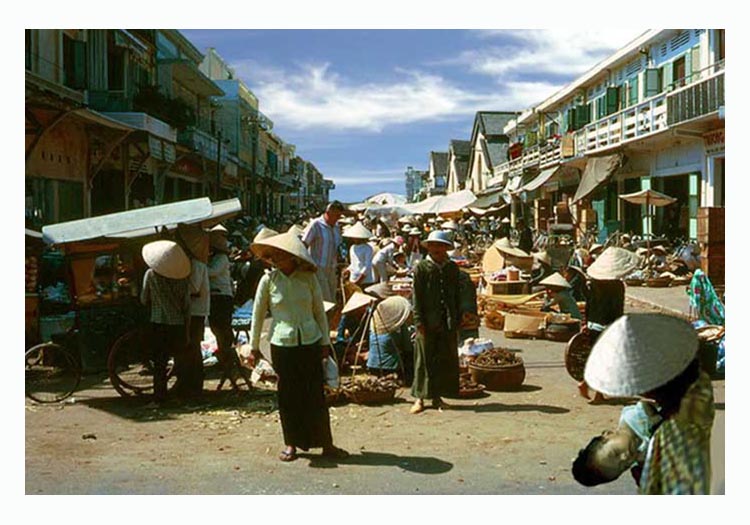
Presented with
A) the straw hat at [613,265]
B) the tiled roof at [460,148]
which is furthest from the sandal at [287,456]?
the tiled roof at [460,148]

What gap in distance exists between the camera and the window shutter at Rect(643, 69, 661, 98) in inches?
810

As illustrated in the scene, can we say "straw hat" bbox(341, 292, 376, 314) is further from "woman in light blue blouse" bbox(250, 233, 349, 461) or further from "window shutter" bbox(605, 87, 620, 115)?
"window shutter" bbox(605, 87, 620, 115)

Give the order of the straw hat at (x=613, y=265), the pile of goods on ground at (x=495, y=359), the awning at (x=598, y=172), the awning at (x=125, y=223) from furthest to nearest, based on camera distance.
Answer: the awning at (x=598, y=172) → the pile of goods on ground at (x=495, y=359) → the awning at (x=125, y=223) → the straw hat at (x=613, y=265)

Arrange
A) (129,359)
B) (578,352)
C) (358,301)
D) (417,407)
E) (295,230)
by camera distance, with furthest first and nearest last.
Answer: (358,301) → (129,359) → (578,352) → (417,407) → (295,230)

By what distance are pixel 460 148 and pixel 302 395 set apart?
58.1 m

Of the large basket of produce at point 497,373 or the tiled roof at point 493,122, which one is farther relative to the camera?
the tiled roof at point 493,122

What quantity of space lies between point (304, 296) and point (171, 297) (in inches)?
78.4

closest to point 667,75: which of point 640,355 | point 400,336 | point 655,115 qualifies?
point 655,115

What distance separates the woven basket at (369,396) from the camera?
673 centimetres

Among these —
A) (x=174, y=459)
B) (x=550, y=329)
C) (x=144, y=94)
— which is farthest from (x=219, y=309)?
(x=144, y=94)

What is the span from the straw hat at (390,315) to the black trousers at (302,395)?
7.52 ft

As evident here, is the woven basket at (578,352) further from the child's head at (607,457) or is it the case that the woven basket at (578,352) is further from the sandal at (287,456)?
the child's head at (607,457)

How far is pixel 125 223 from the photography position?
24.6 feet

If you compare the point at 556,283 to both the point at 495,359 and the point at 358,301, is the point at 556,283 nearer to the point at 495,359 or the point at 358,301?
the point at 495,359
